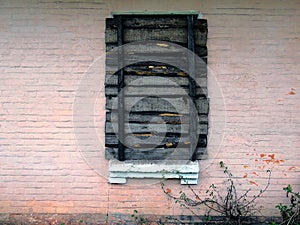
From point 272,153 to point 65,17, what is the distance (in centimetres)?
267

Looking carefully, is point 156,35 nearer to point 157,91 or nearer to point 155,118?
point 157,91

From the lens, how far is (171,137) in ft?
14.1

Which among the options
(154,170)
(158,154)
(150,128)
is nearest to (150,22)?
(150,128)

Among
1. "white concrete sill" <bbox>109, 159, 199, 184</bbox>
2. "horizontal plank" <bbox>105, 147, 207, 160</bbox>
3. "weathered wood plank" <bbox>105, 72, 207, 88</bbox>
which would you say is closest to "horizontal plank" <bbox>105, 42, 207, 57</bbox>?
"weathered wood plank" <bbox>105, 72, 207, 88</bbox>

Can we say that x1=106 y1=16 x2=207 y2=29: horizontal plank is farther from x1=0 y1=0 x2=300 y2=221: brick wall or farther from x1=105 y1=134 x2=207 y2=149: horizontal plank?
x1=105 y1=134 x2=207 y2=149: horizontal plank

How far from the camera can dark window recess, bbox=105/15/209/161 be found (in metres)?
4.22

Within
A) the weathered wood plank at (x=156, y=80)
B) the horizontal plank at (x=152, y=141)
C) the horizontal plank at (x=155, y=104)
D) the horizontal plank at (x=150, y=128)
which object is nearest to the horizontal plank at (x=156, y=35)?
the weathered wood plank at (x=156, y=80)

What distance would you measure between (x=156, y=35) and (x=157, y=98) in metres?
0.67

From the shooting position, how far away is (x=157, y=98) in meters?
4.26

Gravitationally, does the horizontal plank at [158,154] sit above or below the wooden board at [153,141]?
below

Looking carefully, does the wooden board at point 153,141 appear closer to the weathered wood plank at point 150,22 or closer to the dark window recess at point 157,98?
the dark window recess at point 157,98

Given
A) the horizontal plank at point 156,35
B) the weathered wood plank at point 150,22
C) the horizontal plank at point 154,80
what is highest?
the weathered wood plank at point 150,22

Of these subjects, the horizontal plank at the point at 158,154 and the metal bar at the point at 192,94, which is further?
the horizontal plank at the point at 158,154

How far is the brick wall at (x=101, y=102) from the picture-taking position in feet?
13.9
